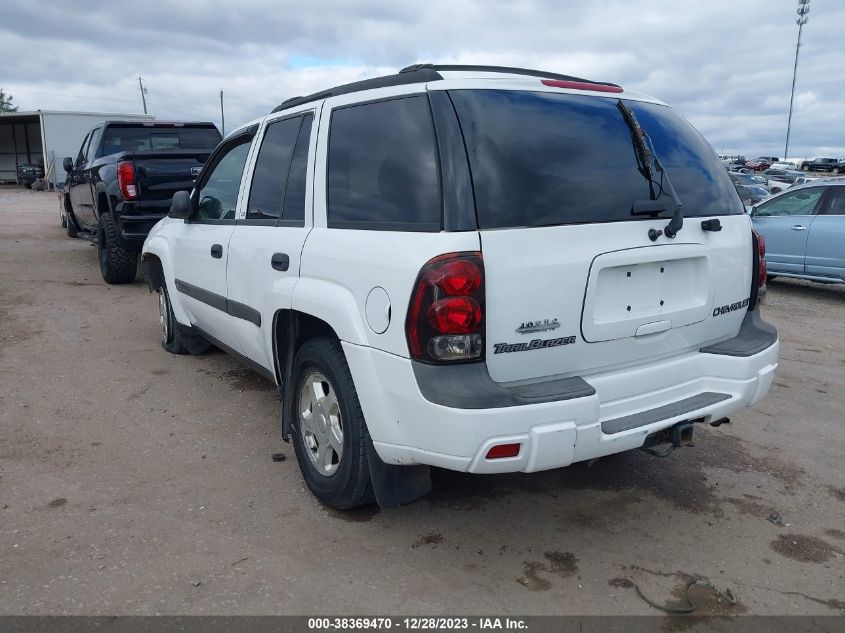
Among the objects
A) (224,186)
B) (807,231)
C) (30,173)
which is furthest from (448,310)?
(30,173)

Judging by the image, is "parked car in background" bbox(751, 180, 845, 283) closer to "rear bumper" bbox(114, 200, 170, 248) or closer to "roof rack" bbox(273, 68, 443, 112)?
"roof rack" bbox(273, 68, 443, 112)

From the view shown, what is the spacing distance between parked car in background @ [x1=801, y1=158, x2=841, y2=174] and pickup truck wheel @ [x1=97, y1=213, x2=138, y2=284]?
1947 inches

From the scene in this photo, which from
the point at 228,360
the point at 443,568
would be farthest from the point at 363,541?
the point at 228,360

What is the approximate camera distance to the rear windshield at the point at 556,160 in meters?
2.64

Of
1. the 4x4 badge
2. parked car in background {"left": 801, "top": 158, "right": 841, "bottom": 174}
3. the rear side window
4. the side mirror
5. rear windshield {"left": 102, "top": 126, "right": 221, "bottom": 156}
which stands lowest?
the 4x4 badge

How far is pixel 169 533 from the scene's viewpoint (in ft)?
10.3

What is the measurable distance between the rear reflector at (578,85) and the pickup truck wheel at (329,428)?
4.69ft

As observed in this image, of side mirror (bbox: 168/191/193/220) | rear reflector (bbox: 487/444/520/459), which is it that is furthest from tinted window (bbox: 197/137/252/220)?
rear reflector (bbox: 487/444/520/459)

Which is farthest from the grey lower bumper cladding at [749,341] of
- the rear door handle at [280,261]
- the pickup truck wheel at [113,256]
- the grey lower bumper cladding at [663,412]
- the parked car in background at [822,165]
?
the parked car in background at [822,165]

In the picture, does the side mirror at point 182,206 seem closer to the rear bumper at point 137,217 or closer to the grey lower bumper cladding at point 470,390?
the grey lower bumper cladding at point 470,390

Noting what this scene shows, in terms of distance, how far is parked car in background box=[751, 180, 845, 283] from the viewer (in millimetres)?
9055

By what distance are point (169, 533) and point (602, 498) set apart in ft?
6.76

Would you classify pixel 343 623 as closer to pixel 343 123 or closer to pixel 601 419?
pixel 601 419

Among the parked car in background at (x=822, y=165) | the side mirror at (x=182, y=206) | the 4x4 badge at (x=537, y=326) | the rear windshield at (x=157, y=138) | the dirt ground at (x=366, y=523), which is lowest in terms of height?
the dirt ground at (x=366, y=523)
